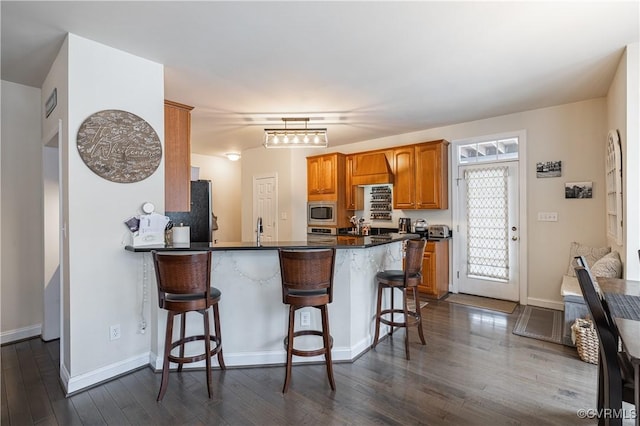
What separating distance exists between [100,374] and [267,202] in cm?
445

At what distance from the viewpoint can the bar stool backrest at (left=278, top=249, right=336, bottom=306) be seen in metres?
2.21

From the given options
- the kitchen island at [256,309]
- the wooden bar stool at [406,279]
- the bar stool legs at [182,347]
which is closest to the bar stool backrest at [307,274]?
the kitchen island at [256,309]

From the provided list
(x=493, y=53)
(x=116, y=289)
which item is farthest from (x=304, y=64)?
(x=116, y=289)

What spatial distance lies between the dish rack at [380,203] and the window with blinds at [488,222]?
1.34m

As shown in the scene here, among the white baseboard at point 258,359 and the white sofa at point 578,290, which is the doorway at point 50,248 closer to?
the white baseboard at point 258,359

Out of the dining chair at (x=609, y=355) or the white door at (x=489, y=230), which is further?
the white door at (x=489, y=230)

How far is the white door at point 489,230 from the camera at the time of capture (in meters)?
4.35

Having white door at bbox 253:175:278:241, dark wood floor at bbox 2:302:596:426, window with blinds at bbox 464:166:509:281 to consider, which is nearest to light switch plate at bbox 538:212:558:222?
window with blinds at bbox 464:166:509:281

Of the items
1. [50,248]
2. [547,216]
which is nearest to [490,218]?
[547,216]

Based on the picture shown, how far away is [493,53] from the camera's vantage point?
261 cm

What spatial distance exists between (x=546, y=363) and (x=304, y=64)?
10.9 ft

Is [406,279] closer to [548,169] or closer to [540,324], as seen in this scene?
[540,324]

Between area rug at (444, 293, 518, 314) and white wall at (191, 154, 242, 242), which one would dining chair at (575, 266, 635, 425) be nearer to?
area rug at (444, 293, 518, 314)

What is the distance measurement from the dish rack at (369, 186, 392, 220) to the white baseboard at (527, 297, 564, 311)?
2.39 meters
